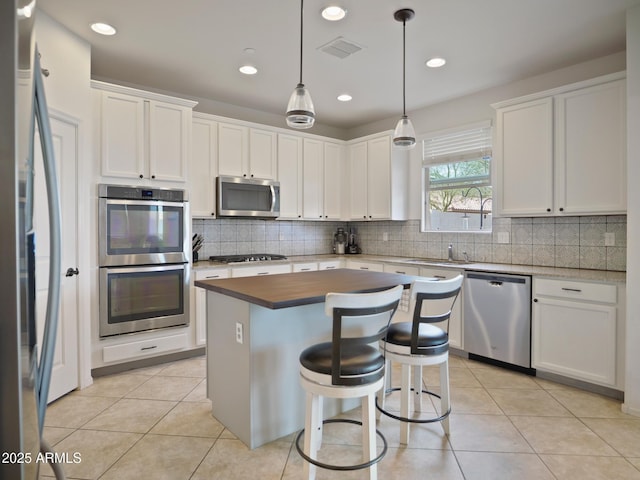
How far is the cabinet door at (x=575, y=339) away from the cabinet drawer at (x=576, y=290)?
0.05m

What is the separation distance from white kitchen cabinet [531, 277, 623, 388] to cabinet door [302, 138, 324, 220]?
109 inches

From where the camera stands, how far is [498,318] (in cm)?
344

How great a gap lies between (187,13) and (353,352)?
8.26 feet

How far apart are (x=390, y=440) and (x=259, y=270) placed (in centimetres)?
234

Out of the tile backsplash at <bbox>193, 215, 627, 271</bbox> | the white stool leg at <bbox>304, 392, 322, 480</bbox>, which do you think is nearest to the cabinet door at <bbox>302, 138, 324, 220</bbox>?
the tile backsplash at <bbox>193, 215, 627, 271</bbox>

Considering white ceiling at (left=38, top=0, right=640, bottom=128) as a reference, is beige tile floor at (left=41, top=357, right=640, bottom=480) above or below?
below

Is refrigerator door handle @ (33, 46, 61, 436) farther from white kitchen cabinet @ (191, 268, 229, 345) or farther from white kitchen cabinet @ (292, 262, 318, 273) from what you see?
white kitchen cabinet @ (292, 262, 318, 273)

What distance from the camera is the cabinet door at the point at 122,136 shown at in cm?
328

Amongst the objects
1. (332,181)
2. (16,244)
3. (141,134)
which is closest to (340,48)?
(141,134)

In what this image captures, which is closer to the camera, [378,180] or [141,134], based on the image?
[141,134]

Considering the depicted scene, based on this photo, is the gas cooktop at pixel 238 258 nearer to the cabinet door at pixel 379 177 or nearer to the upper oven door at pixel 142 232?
the upper oven door at pixel 142 232

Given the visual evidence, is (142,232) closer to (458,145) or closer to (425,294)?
(425,294)

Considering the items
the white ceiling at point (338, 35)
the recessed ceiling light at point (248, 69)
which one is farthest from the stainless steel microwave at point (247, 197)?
the recessed ceiling light at point (248, 69)

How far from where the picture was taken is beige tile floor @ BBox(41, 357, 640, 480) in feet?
6.56
